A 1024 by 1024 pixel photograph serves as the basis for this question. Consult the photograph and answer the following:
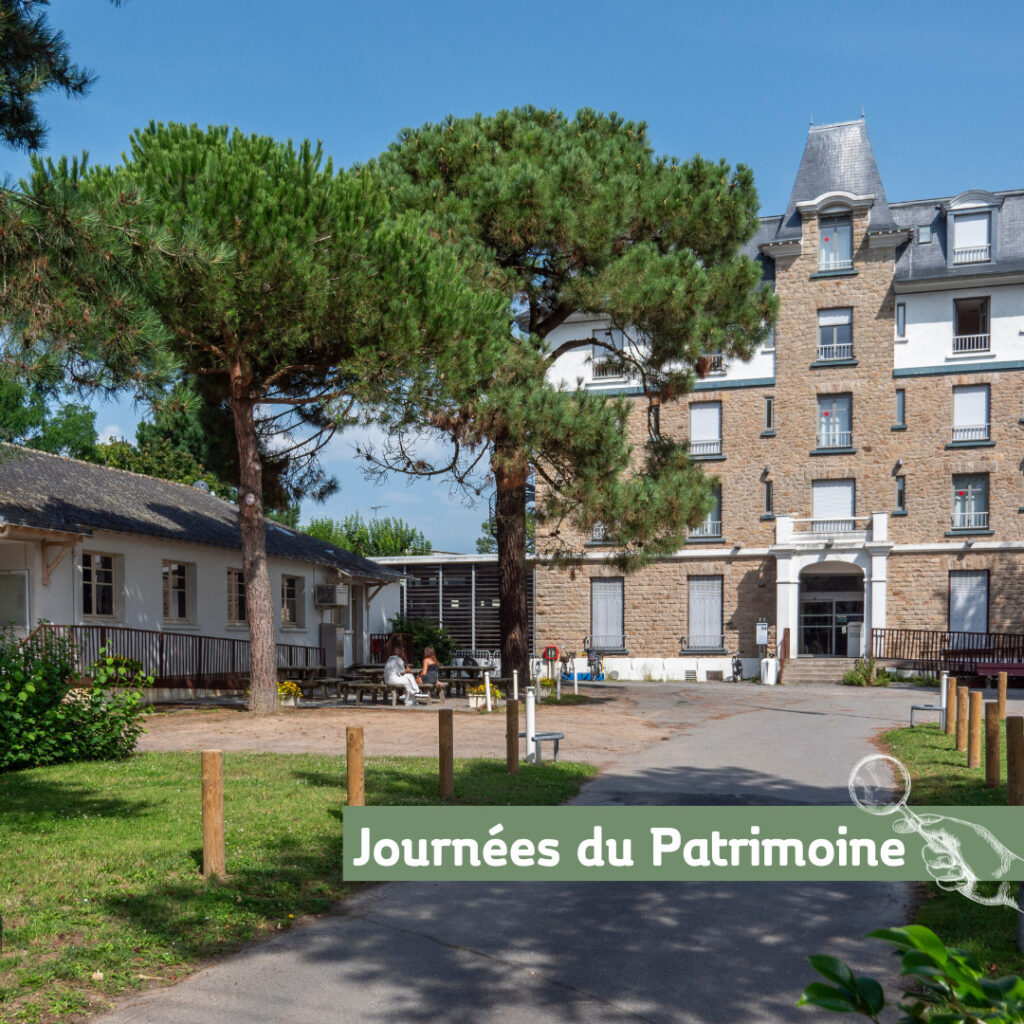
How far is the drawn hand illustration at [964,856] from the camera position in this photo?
21.6ft

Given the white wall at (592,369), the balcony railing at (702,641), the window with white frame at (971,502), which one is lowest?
the balcony railing at (702,641)

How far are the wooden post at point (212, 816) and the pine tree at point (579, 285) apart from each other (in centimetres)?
1308

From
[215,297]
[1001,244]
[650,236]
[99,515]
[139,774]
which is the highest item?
[1001,244]

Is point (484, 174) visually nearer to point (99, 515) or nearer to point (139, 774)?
point (99, 515)

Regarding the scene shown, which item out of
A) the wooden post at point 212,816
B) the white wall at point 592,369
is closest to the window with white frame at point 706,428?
the white wall at point 592,369

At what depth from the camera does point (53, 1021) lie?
4.67 metres

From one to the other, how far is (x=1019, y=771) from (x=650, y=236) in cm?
1798

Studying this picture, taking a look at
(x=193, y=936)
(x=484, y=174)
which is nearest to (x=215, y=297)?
(x=484, y=174)

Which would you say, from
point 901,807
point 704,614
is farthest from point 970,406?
point 901,807

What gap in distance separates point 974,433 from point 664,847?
102ft

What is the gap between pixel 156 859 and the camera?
7.41 meters

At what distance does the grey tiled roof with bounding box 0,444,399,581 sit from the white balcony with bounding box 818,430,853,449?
1473 cm

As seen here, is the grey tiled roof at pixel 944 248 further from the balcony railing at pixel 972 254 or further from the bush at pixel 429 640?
the bush at pixel 429 640

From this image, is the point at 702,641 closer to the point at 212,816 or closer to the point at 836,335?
Answer: the point at 836,335
